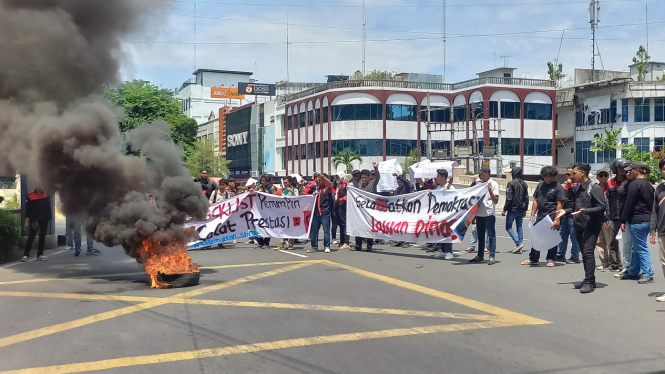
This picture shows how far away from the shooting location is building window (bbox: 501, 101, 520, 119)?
52.3 meters

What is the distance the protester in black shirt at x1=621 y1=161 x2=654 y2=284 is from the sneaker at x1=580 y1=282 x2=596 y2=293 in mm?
1133

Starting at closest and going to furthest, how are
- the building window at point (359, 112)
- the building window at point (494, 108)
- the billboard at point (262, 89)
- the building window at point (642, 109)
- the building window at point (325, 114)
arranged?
the building window at point (642, 109) → the building window at point (494, 108) → the building window at point (359, 112) → the building window at point (325, 114) → the billboard at point (262, 89)

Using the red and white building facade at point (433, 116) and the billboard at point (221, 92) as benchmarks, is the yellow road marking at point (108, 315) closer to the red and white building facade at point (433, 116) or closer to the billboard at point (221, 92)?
the red and white building facade at point (433, 116)

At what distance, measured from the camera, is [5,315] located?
23.6ft

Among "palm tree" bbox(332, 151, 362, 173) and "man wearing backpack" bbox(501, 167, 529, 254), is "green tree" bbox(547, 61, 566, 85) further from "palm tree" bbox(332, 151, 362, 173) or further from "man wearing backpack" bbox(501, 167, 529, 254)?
"man wearing backpack" bbox(501, 167, 529, 254)

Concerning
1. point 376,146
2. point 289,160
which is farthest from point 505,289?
point 289,160

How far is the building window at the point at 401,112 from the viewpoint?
179 ft

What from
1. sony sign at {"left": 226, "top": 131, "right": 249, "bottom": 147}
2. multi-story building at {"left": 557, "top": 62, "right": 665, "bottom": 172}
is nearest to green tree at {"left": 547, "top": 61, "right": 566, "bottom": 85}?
multi-story building at {"left": 557, "top": 62, "right": 665, "bottom": 172}

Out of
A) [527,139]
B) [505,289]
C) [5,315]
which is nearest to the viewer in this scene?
[5,315]

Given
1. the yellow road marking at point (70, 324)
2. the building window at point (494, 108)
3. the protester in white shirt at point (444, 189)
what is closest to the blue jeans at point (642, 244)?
the protester in white shirt at point (444, 189)

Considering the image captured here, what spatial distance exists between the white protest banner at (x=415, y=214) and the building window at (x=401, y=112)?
41945mm

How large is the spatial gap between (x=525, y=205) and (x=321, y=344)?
24.4ft

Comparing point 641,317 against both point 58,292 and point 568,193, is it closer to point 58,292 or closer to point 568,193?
point 568,193

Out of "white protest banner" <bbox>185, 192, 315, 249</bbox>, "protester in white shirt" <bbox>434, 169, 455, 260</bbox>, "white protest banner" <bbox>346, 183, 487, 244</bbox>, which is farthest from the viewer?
"white protest banner" <bbox>185, 192, 315, 249</bbox>
